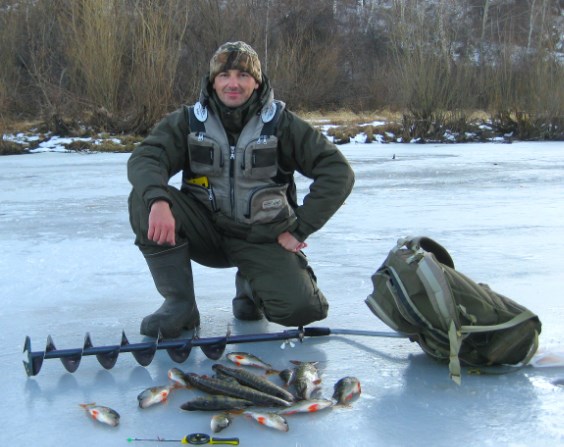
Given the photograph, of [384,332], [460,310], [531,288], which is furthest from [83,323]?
[531,288]

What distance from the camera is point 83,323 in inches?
109

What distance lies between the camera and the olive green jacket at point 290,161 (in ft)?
8.83

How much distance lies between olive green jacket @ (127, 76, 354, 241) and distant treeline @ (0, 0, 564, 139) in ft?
38.1

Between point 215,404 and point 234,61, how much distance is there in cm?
136

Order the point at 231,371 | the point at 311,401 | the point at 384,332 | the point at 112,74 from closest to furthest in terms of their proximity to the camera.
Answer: the point at 311,401, the point at 231,371, the point at 384,332, the point at 112,74

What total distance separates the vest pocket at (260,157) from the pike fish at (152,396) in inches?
38.2

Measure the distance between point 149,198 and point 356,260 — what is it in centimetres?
161

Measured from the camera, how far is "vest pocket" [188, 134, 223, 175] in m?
2.69

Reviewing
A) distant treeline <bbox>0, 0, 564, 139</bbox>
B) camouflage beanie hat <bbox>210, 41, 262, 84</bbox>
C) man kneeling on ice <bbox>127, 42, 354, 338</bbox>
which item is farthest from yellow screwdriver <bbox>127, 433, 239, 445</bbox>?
distant treeline <bbox>0, 0, 564, 139</bbox>

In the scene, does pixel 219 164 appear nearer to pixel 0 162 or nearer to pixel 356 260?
pixel 356 260

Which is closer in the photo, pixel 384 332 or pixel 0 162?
pixel 384 332

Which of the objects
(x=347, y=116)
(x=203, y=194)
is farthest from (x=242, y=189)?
(x=347, y=116)

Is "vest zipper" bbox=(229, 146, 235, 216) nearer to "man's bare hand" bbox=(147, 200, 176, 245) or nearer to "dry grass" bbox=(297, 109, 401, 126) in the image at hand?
"man's bare hand" bbox=(147, 200, 176, 245)

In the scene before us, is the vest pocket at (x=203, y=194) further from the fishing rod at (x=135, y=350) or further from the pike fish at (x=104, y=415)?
the pike fish at (x=104, y=415)
